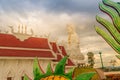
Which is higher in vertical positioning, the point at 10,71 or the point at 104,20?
the point at 104,20

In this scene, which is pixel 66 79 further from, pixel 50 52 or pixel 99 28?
pixel 50 52

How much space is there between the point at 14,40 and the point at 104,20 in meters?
12.6

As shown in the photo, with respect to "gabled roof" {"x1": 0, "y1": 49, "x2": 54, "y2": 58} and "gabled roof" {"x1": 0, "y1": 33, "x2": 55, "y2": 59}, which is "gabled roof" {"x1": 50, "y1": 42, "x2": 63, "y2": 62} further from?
"gabled roof" {"x1": 0, "y1": 49, "x2": 54, "y2": 58}

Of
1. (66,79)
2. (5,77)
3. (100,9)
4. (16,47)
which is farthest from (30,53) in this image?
(66,79)

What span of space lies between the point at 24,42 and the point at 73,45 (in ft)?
48.0

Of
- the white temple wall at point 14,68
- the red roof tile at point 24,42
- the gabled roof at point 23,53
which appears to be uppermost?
the red roof tile at point 24,42

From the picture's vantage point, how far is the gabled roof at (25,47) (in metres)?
19.4

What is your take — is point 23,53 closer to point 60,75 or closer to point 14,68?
point 14,68

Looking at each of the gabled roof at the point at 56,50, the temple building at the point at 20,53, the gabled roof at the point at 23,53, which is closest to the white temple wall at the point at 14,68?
the temple building at the point at 20,53

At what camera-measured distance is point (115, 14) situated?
29.4 ft

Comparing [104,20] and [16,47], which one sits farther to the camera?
[16,47]

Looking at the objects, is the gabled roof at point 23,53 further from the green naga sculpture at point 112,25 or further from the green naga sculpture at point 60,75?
the green naga sculpture at point 60,75

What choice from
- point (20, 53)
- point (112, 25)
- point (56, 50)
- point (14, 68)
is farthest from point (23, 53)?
point (112, 25)

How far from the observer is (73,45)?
3491 centimetres
